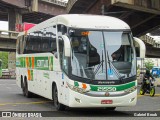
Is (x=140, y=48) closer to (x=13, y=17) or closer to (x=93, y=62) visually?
(x=93, y=62)

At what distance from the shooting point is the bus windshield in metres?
12.8

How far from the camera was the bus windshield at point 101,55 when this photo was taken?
1276 centimetres

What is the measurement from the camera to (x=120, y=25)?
13641 millimetres

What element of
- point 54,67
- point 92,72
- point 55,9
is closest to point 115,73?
point 92,72

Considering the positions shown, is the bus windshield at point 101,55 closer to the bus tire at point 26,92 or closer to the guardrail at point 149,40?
the bus tire at point 26,92

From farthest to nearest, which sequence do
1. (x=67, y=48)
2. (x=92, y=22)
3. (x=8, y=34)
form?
(x=8, y=34), (x=92, y=22), (x=67, y=48)

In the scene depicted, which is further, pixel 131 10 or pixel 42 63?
pixel 131 10

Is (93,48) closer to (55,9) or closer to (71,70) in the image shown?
(71,70)

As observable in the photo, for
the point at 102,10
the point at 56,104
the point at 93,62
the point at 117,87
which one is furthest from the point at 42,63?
the point at 102,10

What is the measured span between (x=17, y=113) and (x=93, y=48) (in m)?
3.11

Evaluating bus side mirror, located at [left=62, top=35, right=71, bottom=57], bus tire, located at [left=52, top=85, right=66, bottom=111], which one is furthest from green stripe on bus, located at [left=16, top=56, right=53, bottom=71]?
bus side mirror, located at [left=62, top=35, right=71, bottom=57]

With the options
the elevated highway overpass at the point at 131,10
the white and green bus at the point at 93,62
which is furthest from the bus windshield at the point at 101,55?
the elevated highway overpass at the point at 131,10

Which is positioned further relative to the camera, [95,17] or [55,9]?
[55,9]

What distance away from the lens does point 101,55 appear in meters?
13.0
